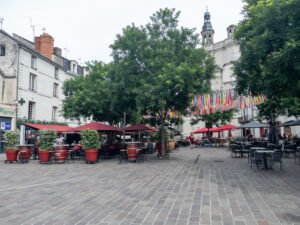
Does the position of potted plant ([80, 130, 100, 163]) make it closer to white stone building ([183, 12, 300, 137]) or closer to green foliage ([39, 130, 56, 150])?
green foliage ([39, 130, 56, 150])

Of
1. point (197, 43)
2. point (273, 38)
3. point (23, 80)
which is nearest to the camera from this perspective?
point (273, 38)

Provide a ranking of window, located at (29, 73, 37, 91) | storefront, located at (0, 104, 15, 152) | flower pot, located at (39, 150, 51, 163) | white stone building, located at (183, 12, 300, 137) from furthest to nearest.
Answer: white stone building, located at (183, 12, 300, 137) < window, located at (29, 73, 37, 91) < storefront, located at (0, 104, 15, 152) < flower pot, located at (39, 150, 51, 163)

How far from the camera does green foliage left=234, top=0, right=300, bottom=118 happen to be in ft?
23.2

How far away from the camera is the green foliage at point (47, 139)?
44.0 ft

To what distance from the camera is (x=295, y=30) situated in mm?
7078

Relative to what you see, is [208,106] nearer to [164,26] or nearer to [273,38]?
[164,26]

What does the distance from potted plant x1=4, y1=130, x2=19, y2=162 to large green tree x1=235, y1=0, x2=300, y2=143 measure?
476 inches

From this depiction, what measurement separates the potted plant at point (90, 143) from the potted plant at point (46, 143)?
6.34 feet

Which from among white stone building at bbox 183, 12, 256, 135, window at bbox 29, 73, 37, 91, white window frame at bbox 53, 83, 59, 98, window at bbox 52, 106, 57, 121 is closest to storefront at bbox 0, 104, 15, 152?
window at bbox 29, 73, 37, 91

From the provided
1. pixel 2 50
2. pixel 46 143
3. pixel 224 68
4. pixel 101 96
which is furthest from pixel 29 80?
pixel 224 68

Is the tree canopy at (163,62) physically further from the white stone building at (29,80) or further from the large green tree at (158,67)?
the white stone building at (29,80)

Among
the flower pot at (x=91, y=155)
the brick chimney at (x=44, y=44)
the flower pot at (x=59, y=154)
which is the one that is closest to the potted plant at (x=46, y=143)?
the flower pot at (x=59, y=154)

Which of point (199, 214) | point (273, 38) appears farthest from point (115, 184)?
point (273, 38)

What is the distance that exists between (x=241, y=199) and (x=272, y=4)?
18.2 ft
